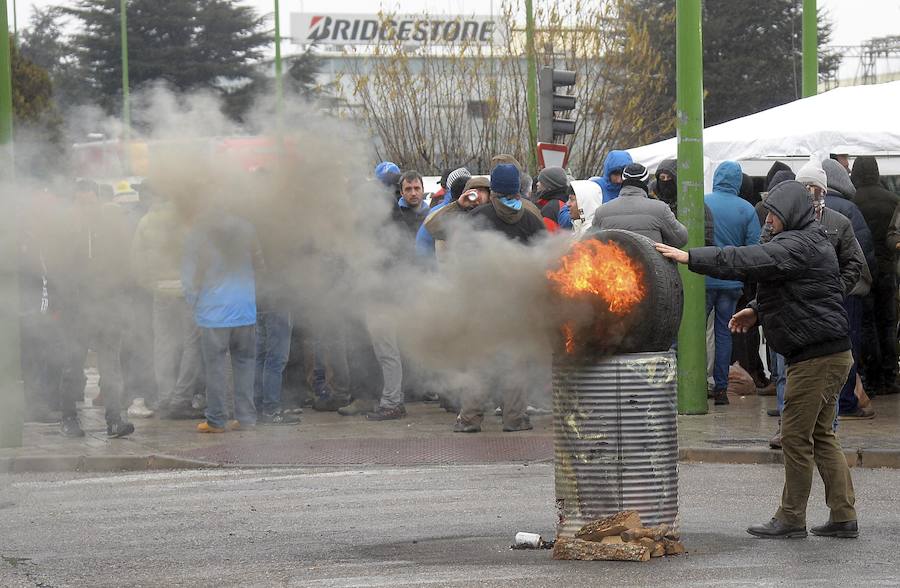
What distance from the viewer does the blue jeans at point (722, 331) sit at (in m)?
13.4

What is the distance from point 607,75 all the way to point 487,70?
2.64 metres

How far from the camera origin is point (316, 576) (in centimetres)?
693

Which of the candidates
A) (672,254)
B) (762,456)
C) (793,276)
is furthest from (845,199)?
(672,254)

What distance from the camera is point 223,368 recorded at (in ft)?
40.5

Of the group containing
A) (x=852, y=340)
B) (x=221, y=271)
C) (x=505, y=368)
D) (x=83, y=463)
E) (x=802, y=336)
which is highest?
(x=221, y=271)

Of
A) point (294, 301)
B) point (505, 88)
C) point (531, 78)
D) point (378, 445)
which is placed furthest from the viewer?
point (505, 88)

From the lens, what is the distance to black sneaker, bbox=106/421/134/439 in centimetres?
1230

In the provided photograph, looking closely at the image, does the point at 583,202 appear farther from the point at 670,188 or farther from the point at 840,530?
the point at 840,530

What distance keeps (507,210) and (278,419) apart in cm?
356

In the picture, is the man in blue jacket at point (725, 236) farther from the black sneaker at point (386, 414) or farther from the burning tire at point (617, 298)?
the burning tire at point (617, 298)

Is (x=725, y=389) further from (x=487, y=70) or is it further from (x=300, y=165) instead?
(x=487, y=70)

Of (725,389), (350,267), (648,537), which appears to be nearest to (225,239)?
(350,267)

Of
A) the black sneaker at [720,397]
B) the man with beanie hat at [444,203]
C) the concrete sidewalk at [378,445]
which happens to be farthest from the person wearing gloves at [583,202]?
the black sneaker at [720,397]

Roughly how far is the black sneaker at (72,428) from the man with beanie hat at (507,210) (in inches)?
159
